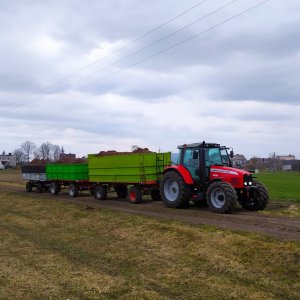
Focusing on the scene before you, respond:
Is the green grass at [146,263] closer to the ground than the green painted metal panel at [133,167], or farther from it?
closer to the ground

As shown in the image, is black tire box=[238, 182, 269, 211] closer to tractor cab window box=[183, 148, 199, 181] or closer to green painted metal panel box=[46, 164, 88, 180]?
tractor cab window box=[183, 148, 199, 181]

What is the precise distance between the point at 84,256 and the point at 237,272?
389cm

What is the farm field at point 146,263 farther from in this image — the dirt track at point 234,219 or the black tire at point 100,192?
the black tire at point 100,192

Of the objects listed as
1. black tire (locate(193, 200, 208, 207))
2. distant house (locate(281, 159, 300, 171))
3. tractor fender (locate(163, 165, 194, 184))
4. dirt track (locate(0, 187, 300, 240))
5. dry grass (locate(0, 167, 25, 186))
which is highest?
distant house (locate(281, 159, 300, 171))

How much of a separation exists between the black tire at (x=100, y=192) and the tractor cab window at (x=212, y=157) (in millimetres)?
7510

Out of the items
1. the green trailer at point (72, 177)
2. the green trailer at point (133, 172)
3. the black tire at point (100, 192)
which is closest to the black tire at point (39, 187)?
the green trailer at point (72, 177)

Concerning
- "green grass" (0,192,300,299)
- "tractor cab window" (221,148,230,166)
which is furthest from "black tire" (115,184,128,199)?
"green grass" (0,192,300,299)

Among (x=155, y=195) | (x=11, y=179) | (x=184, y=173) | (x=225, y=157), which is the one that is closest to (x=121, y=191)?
(x=155, y=195)

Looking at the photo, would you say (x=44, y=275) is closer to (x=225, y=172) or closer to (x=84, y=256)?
(x=84, y=256)

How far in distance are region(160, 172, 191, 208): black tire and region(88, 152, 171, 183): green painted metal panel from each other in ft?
6.41

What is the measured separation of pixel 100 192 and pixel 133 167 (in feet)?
11.3

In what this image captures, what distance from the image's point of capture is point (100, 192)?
2367 centimetres

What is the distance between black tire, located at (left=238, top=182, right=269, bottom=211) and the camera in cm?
1711

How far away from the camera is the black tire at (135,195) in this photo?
2111 centimetres
